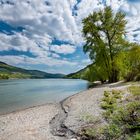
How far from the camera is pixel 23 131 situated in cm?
1501

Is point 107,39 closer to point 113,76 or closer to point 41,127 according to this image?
point 113,76

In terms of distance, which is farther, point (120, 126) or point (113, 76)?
point (113, 76)

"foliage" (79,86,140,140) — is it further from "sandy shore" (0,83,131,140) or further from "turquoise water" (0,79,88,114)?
"turquoise water" (0,79,88,114)

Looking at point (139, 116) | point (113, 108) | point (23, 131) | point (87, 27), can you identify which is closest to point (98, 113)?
point (113, 108)

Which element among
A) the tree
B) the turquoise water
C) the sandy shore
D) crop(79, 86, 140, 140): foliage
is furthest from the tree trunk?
crop(79, 86, 140, 140): foliage

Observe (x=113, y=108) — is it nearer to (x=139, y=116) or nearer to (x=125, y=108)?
(x=125, y=108)

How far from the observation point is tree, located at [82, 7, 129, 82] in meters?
46.1

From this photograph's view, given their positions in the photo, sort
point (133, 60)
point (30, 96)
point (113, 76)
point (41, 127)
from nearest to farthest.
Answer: point (41, 127) → point (30, 96) → point (133, 60) → point (113, 76)

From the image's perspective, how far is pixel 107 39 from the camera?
47594 mm

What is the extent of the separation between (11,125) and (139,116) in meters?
9.46

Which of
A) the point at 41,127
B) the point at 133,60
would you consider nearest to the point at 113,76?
the point at 133,60

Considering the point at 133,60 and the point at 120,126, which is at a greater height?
the point at 133,60

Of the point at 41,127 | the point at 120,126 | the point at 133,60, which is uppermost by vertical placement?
the point at 133,60

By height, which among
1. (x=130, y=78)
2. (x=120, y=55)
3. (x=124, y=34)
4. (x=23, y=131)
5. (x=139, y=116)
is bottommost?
(x=23, y=131)
